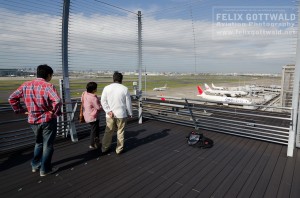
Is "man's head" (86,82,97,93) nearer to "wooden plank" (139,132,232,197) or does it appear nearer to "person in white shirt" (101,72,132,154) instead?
"person in white shirt" (101,72,132,154)

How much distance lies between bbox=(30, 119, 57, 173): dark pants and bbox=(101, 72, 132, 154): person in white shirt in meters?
1.01

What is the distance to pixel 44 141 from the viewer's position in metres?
2.70

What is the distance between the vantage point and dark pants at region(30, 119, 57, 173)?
265 centimetres

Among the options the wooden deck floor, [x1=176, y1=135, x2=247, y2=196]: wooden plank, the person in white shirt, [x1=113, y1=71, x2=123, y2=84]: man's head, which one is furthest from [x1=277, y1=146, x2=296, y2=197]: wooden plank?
[x1=113, y1=71, x2=123, y2=84]: man's head

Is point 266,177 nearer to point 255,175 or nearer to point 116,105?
point 255,175

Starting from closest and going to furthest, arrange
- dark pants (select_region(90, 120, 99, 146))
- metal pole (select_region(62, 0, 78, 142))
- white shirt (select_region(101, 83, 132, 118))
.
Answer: white shirt (select_region(101, 83, 132, 118))
dark pants (select_region(90, 120, 99, 146))
metal pole (select_region(62, 0, 78, 142))

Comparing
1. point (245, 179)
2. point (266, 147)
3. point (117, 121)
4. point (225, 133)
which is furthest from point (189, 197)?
point (225, 133)

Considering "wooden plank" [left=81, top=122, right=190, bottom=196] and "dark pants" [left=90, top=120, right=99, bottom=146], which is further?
"dark pants" [left=90, top=120, right=99, bottom=146]

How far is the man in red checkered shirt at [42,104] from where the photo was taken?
2535mm

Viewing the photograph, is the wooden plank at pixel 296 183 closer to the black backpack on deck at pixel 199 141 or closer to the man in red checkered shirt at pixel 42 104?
the black backpack on deck at pixel 199 141

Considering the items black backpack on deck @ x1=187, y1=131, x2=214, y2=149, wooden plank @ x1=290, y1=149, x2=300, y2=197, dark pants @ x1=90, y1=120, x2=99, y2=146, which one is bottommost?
wooden plank @ x1=290, y1=149, x2=300, y2=197

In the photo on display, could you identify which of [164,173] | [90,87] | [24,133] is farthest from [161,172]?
[24,133]

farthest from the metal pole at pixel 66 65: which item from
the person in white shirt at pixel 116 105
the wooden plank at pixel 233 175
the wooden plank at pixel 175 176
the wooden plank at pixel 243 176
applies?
the wooden plank at pixel 243 176

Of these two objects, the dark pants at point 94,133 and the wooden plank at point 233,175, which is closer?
the wooden plank at point 233,175
